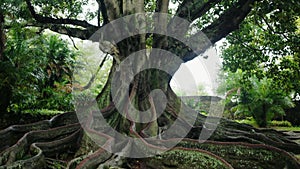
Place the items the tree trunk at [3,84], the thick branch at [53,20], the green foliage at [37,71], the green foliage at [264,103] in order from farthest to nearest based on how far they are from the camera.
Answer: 1. the green foliage at [264,103]
2. the thick branch at [53,20]
3. the green foliage at [37,71]
4. the tree trunk at [3,84]

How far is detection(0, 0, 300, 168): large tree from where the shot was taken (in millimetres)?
4531

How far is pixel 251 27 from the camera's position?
27.9 feet

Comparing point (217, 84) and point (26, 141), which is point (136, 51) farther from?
point (217, 84)

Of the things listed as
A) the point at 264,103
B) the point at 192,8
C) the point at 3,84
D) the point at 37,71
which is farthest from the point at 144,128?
the point at 264,103

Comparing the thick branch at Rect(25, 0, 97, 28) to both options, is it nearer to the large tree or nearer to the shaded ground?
the large tree

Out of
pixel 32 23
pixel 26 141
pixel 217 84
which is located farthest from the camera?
pixel 217 84

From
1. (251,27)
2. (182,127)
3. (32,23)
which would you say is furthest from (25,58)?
(251,27)

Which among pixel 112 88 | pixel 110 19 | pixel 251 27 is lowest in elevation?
pixel 112 88

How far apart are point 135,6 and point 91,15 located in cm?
367

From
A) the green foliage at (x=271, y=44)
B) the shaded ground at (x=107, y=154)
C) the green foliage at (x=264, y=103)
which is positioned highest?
the green foliage at (x=271, y=44)

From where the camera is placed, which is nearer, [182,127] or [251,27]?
[182,127]

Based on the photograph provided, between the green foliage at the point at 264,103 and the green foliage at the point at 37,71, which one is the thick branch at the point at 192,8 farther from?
the green foliage at the point at 264,103

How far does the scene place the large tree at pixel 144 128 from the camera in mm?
4531

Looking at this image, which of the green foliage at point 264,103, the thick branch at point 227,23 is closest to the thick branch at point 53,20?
the thick branch at point 227,23
